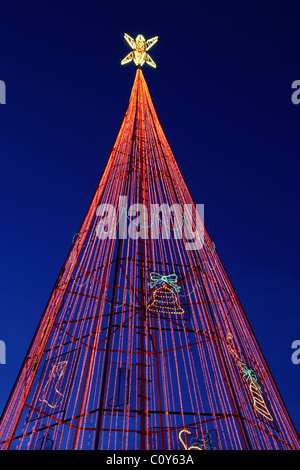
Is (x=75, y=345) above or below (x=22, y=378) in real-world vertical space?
above

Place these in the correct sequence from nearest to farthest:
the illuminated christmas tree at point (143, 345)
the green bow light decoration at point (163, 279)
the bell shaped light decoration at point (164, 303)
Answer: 1. the illuminated christmas tree at point (143, 345)
2. the bell shaped light decoration at point (164, 303)
3. the green bow light decoration at point (163, 279)

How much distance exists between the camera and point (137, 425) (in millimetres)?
7449

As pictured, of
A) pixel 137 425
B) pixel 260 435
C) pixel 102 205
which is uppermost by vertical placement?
Answer: pixel 102 205

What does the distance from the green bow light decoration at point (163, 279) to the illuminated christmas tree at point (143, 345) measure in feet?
0.10

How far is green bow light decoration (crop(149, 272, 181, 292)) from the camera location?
30.7 ft

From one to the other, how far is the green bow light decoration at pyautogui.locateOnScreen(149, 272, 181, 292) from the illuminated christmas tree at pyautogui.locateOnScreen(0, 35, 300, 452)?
0.03m

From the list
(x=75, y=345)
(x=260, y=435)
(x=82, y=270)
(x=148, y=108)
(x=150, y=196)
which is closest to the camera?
(x=260, y=435)

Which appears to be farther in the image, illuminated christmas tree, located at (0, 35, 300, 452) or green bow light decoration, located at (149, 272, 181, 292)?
green bow light decoration, located at (149, 272, 181, 292)

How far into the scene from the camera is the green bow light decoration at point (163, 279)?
30.7 ft

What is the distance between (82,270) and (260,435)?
5.99m

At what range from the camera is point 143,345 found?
342 inches

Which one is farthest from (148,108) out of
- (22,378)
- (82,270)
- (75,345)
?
(22,378)
